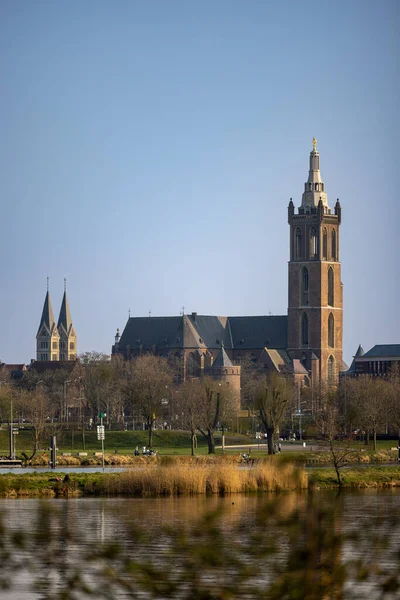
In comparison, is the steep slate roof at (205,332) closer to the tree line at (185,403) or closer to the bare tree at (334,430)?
the tree line at (185,403)

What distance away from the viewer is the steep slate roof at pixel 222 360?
503 ft

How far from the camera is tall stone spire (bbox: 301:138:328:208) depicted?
16600 cm

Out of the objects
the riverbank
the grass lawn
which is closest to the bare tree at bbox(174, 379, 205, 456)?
the grass lawn

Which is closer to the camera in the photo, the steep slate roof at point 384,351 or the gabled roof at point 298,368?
the steep slate roof at point 384,351

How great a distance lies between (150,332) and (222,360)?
23.2m

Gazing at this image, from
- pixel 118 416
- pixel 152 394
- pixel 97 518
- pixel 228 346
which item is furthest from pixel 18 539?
pixel 228 346

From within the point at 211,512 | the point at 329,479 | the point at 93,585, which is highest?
the point at 211,512

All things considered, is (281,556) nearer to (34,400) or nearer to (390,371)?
(34,400)

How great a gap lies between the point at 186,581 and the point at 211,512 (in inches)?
16.7

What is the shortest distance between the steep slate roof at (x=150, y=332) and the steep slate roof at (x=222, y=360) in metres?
14.9

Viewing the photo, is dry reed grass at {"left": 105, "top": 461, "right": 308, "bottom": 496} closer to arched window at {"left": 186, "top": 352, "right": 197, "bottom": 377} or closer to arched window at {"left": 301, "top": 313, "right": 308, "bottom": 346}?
arched window at {"left": 301, "top": 313, "right": 308, "bottom": 346}

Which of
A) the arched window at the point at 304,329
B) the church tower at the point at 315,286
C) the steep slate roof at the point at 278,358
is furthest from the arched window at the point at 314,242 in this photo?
the steep slate roof at the point at 278,358

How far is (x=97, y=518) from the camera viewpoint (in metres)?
34.6

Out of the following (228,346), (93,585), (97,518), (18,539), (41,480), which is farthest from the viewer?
(228,346)
